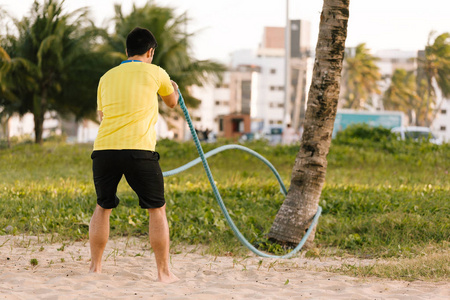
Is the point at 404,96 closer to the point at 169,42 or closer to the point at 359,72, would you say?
the point at 359,72

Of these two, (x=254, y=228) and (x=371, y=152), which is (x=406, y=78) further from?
(x=254, y=228)

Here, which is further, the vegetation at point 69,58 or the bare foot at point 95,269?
the vegetation at point 69,58

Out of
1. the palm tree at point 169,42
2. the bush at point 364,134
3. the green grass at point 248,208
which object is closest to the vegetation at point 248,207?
the green grass at point 248,208

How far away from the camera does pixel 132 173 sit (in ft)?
13.6

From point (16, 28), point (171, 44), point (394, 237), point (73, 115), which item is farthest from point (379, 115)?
point (394, 237)

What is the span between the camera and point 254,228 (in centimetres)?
708

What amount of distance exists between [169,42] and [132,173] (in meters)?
18.2

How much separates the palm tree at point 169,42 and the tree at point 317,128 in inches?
606

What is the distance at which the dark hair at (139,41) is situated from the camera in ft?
14.1

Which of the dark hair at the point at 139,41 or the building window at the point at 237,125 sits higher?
the dark hair at the point at 139,41

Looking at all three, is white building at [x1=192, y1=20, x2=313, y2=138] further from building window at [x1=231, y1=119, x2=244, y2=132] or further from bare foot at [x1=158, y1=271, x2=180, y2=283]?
bare foot at [x1=158, y1=271, x2=180, y2=283]

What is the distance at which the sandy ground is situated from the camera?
13.3 feet

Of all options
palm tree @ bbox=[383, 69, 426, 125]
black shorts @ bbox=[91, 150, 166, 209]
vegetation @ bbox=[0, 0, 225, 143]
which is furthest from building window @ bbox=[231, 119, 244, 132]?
black shorts @ bbox=[91, 150, 166, 209]

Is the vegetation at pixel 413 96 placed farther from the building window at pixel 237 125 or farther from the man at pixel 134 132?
the man at pixel 134 132
